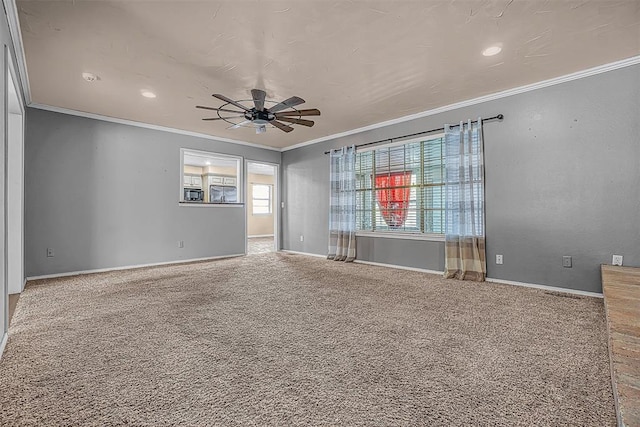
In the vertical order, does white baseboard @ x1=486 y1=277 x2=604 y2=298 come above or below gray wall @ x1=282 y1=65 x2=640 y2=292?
below

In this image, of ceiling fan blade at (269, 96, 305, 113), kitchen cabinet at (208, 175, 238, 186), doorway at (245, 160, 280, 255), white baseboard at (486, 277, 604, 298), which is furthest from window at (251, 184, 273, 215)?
white baseboard at (486, 277, 604, 298)

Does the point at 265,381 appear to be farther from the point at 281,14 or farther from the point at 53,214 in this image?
the point at 53,214

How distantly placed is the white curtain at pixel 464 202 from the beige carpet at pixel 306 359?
Answer: 728 mm

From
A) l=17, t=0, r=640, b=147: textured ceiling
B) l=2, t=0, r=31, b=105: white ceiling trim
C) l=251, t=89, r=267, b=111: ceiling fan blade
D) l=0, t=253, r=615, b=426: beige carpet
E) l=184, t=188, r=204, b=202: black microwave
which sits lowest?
l=0, t=253, r=615, b=426: beige carpet

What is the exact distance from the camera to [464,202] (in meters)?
4.20

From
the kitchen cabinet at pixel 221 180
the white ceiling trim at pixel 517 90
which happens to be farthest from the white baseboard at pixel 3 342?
the kitchen cabinet at pixel 221 180

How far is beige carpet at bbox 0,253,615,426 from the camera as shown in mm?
1406

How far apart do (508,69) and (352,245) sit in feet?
11.4

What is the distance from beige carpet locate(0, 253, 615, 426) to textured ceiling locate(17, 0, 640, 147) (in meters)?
2.44

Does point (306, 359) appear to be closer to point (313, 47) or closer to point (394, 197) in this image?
point (313, 47)

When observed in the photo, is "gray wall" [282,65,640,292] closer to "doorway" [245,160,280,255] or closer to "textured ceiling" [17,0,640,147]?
"textured ceiling" [17,0,640,147]

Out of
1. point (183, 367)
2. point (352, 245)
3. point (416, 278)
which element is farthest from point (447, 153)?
point (183, 367)

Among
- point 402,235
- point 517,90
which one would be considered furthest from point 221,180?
point 517,90

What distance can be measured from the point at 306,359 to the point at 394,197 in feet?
12.3
